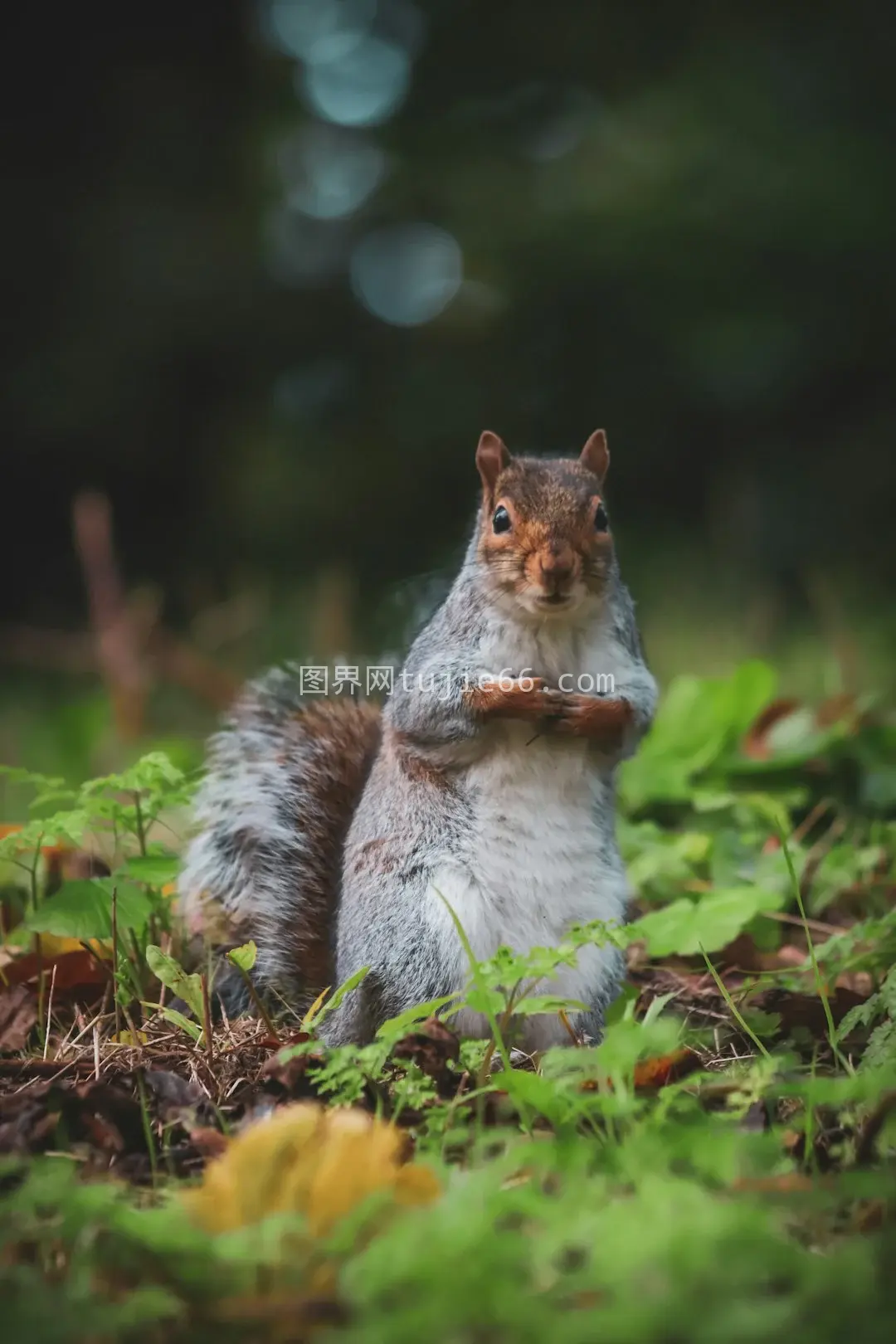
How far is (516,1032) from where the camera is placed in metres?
1.28

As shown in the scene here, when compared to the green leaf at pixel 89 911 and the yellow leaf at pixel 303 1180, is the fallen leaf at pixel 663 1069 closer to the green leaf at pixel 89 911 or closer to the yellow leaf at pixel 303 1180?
the yellow leaf at pixel 303 1180

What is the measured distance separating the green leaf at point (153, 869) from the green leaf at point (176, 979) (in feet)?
0.67

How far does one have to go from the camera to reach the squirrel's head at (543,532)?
1.36m

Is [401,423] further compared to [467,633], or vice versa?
[401,423]

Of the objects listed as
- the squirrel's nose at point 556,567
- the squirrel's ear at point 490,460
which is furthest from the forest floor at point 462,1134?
the squirrel's ear at point 490,460

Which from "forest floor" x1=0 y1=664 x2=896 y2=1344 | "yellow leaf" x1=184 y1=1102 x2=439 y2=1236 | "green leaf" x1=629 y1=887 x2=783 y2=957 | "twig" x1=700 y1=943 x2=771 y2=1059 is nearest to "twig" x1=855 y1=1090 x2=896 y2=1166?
"forest floor" x1=0 y1=664 x2=896 y2=1344

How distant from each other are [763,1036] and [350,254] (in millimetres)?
5205

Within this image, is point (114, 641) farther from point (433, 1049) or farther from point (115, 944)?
point (433, 1049)

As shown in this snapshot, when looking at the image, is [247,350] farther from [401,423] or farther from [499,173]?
[499,173]

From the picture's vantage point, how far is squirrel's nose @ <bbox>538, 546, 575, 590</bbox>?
135 centimetres

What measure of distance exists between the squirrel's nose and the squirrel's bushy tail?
1.29 ft

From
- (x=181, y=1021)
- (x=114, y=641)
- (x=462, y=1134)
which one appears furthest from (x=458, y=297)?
(x=462, y=1134)

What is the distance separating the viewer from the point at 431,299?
19.0ft

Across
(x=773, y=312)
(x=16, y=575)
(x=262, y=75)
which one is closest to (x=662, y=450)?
(x=773, y=312)
